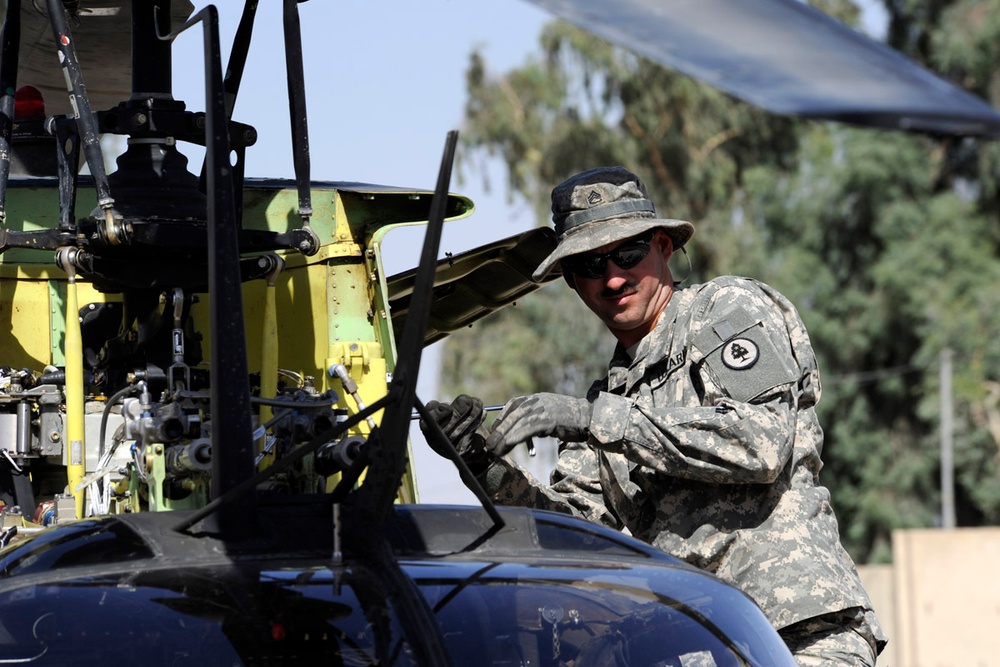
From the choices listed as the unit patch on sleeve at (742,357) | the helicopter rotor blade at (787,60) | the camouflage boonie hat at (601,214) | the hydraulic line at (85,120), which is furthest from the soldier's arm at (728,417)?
the helicopter rotor blade at (787,60)

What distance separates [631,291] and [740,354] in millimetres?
521

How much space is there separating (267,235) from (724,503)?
4.80ft

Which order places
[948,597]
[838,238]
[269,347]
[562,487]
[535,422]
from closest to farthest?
[535,422]
[269,347]
[562,487]
[948,597]
[838,238]

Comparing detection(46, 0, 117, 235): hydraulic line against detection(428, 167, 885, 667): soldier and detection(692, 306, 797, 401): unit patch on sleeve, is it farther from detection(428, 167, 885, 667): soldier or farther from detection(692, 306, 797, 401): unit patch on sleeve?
detection(692, 306, 797, 401): unit patch on sleeve

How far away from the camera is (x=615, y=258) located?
15.4ft

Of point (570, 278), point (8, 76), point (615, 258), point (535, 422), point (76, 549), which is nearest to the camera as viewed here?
point (76, 549)

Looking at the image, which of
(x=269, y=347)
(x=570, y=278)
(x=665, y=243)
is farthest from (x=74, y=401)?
(x=665, y=243)

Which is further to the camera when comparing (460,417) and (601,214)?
(601,214)

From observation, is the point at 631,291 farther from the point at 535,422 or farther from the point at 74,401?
the point at 74,401

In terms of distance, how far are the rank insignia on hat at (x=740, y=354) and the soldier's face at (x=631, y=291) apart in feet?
1.47

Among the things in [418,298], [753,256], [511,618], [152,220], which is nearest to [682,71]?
[418,298]

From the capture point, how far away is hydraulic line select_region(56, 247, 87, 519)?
4238 millimetres

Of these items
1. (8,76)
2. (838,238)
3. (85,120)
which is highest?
(838,238)

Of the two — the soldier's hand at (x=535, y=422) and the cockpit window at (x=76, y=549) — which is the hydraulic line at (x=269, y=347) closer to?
the soldier's hand at (x=535, y=422)
